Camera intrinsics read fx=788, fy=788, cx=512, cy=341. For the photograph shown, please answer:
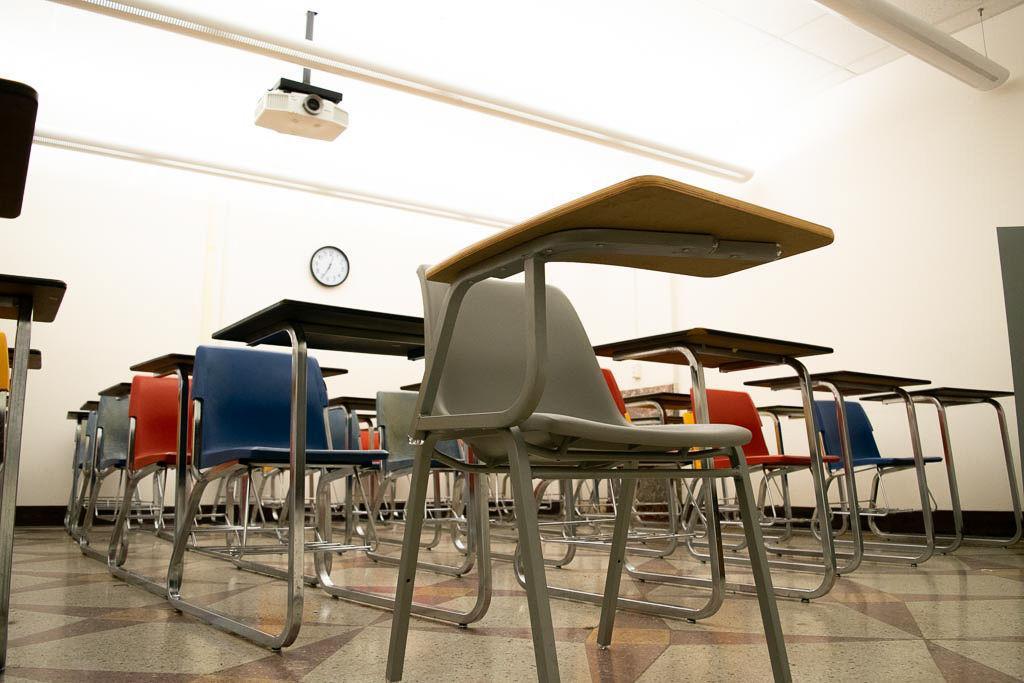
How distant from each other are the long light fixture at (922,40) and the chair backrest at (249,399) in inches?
145

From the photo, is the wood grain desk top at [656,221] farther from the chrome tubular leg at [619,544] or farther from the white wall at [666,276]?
the white wall at [666,276]

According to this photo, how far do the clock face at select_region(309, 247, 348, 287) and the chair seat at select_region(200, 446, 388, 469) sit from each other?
5.38 metres

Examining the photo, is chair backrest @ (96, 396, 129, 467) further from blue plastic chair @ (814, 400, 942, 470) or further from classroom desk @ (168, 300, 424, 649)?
blue plastic chair @ (814, 400, 942, 470)

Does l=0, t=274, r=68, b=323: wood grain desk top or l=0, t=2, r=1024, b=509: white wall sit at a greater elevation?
l=0, t=2, r=1024, b=509: white wall

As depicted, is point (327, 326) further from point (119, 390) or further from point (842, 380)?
point (842, 380)

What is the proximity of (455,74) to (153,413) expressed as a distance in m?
3.38

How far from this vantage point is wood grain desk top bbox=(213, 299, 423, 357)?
6.32 ft

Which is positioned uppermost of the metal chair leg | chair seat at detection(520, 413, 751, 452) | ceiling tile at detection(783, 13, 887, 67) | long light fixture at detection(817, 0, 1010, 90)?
ceiling tile at detection(783, 13, 887, 67)

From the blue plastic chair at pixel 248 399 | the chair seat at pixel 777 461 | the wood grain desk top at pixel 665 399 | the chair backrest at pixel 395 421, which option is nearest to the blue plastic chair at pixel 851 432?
the wood grain desk top at pixel 665 399

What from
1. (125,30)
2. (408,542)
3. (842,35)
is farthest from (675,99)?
(408,542)

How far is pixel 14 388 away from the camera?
167cm

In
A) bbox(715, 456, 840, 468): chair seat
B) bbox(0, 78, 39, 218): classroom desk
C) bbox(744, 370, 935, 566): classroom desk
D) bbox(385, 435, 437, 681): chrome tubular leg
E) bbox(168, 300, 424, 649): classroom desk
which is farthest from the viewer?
bbox(744, 370, 935, 566): classroom desk

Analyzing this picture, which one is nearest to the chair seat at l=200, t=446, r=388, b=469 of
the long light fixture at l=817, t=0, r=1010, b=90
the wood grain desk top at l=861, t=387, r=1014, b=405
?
the wood grain desk top at l=861, t=387, r=1014, b=405

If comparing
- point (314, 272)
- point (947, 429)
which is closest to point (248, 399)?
point (947, 429)
